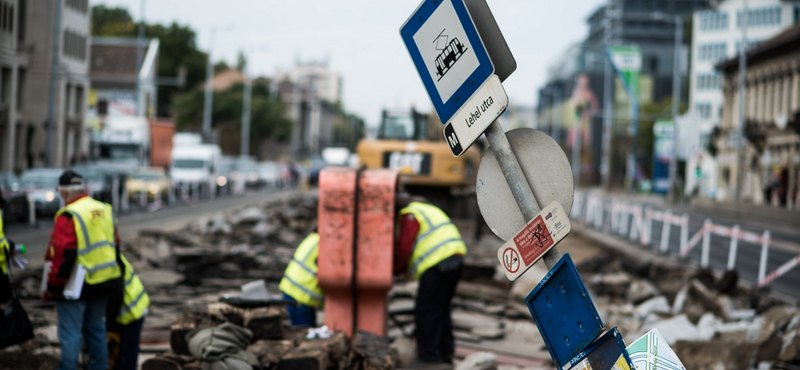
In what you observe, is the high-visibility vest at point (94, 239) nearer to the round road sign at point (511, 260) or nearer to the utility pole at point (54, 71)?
the round road sign at point (511, 260)

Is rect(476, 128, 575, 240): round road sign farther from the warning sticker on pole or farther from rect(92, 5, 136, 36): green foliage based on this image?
rect(92, 5, 136, 36): green foliage

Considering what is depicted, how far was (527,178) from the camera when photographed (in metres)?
3.73

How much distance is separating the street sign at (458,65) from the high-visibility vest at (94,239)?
3.61m

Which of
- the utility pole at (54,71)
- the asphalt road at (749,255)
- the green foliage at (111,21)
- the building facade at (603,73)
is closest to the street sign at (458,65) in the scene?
the asphalt road at (749,255)

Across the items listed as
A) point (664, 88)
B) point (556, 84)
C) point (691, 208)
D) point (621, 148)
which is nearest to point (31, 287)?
point (691, 208)

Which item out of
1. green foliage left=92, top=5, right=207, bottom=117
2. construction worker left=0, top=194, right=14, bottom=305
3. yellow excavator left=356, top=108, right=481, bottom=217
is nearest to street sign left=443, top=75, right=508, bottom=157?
construction worker left=0, top=194, right=14, bottom=305

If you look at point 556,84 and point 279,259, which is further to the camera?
point 556,84

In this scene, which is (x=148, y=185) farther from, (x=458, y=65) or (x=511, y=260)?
(x=511, y=260)

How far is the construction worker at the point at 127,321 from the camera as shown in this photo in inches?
280

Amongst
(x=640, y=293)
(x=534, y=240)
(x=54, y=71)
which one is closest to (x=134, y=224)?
(x=54, y=71)

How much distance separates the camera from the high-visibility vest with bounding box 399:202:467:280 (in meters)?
8.41

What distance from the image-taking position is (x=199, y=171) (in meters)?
47.6

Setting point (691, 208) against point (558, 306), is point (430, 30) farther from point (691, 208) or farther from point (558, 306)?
point (691, 208)

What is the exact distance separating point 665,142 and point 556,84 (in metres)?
79.5
